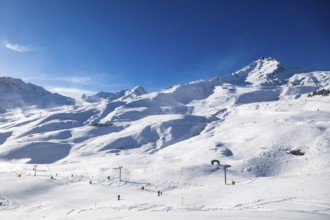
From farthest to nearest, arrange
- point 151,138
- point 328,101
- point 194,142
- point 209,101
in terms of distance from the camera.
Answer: point 209,101 → point 328,101 → point 151,138 → point 194,142

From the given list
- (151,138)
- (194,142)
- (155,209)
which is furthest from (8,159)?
(155,209)

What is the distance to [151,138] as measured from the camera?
116m

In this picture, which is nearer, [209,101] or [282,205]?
[282,205]

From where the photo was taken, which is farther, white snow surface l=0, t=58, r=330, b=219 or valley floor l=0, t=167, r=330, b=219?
white snow surface l=0, t=58, r=330, b=219

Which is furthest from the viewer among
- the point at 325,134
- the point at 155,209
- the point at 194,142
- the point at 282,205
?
the point at 194,142

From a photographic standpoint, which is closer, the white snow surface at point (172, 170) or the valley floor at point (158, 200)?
the valley floor at point (158, 200)

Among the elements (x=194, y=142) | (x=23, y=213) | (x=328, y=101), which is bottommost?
(x=23, y=213)

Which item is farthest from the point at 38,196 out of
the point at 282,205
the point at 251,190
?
the point at 282,205

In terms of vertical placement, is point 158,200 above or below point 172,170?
below

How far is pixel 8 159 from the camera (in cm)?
9538

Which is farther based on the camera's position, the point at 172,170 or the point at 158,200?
the point at 172,170

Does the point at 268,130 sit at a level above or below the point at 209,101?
below

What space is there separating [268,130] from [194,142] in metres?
20.3

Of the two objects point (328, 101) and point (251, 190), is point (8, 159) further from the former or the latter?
point (328, 101)
